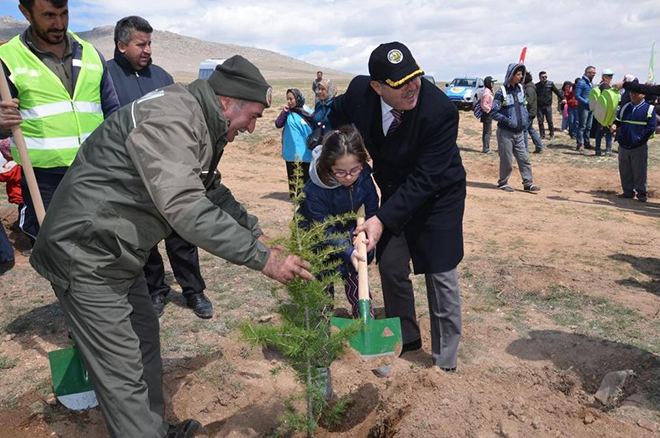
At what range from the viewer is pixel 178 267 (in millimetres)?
4609

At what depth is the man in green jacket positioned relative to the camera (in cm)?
225

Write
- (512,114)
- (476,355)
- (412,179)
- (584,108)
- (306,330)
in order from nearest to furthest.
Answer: (306,330) → (412,179) → (476,355) → (512,114) → (584,108)

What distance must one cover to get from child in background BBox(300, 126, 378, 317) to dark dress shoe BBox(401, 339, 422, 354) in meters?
0.51

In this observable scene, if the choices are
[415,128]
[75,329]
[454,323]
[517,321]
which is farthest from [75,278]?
[517,321]

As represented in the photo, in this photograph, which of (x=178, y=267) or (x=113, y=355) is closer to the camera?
(x=113, y=355)

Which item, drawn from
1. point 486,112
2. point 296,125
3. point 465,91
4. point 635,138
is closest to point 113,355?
point 296,125

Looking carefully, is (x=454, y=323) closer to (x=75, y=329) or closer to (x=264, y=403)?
(x=264, y=403)

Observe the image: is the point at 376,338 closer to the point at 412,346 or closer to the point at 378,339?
the point at 378,339

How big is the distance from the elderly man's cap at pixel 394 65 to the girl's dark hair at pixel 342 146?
1.53 ft

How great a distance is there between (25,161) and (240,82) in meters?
1.78

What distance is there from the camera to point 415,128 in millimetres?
3359

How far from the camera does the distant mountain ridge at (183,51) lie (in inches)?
4705

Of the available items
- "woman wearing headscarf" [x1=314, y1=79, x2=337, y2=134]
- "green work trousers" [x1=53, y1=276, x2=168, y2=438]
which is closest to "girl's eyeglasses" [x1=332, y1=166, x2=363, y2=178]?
"green work trousers" [x1=53, y1=276, x2=168, y2=438]

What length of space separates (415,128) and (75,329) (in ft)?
6.91
